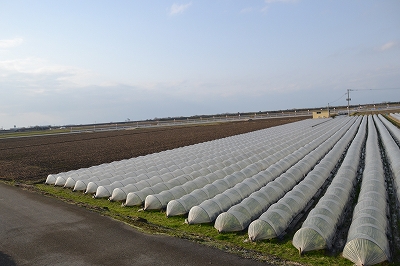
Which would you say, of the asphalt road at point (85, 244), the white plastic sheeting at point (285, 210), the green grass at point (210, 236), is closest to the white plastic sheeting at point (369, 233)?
the green grass at point (210, 236)

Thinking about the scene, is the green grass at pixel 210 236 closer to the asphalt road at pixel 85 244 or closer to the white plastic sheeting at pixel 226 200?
the white plastic sheeting at pixel 226 200

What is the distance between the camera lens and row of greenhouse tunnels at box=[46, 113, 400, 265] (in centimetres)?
999

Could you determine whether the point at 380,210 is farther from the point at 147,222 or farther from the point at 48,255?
the point at 48,255

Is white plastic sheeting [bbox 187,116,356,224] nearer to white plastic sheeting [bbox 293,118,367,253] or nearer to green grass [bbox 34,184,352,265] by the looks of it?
green grass [bbox 34,184,352,265]

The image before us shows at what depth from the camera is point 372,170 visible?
16625 mm

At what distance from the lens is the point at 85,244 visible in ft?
36.3

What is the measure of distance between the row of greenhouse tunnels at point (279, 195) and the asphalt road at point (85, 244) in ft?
6.64

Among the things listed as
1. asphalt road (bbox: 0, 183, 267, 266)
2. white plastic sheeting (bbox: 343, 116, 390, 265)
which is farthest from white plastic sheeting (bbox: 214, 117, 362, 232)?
white plastic sheeting (bbox: 343, 116, 390, 265)

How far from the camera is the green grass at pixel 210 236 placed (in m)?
9.49

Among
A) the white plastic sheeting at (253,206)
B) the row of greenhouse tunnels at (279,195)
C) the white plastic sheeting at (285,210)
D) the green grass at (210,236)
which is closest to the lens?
the green grass at (210,236)

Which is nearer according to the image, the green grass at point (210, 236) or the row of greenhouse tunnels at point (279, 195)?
the green grass at point (210, 236)

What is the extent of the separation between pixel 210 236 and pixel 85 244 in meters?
4.24

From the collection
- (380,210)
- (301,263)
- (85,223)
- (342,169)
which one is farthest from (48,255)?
(342,169)

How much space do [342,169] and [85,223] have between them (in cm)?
1328
